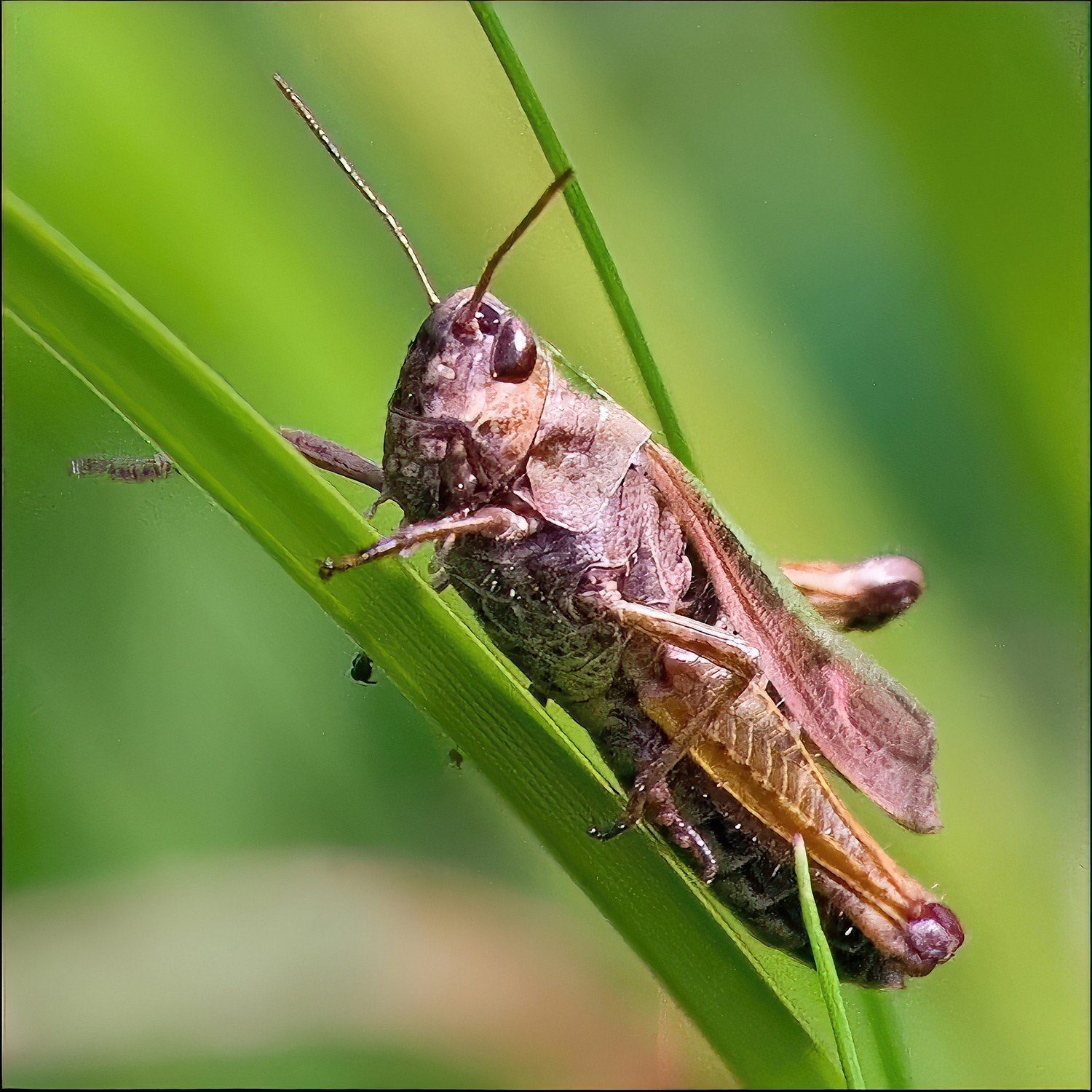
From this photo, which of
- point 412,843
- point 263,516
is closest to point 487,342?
point 263,516

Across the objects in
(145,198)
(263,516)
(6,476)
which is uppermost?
(145,198)

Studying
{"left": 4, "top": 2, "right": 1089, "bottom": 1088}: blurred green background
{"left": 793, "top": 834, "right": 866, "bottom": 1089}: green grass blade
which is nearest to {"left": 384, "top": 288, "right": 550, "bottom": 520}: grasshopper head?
{"left": 4, "top": 2, "right": 1089, "bottom": 1088}: blurred green background

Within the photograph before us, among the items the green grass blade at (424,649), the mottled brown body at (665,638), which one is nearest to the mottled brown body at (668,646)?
the mottled brown body at (665,638)

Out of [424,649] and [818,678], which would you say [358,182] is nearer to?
[424,649]

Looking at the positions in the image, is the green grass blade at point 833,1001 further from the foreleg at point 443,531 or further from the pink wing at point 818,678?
the foreleg at point 443,531

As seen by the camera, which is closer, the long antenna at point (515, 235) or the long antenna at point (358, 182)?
the long antenna at point (515, 235)

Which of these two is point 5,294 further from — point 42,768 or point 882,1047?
point 882,1047

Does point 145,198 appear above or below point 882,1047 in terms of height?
above
